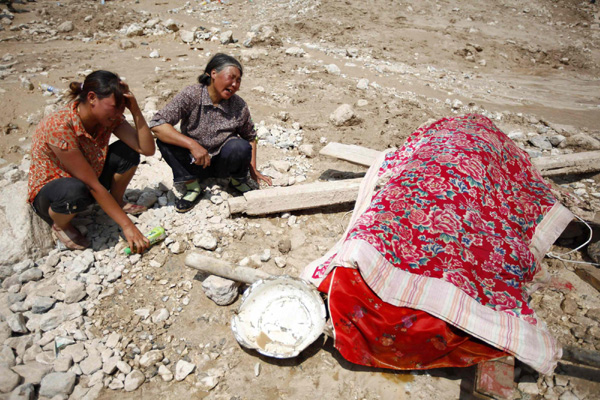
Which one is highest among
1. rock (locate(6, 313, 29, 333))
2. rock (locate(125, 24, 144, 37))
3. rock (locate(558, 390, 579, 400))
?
rock (locate(125, 24, 144, 37))

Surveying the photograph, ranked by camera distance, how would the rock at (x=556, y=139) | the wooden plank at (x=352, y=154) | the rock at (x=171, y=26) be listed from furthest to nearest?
the rock at (x=171, y=26) < the rock at (x=556, y=139) < the wooden plank at (x=352, y=154)

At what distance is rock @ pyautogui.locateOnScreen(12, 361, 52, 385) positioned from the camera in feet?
6.03

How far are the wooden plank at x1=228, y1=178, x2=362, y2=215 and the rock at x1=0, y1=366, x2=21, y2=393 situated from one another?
1645mm

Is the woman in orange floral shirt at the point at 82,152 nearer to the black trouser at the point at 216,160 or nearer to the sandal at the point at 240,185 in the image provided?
the black trouser at the point at 216,160

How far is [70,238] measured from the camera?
2525 millimetres

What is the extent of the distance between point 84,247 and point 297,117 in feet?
9.52

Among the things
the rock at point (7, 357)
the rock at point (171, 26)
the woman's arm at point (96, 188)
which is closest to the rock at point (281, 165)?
the woman's arm at point (96, 188)

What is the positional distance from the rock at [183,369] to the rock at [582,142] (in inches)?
191

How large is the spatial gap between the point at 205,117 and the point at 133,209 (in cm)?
97

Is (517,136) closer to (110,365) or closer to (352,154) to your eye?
(352,154)

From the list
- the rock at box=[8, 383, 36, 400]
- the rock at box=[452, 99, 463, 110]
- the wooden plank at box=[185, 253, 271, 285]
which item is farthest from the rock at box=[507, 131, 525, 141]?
the rock at box=[8, 383, 36, 400]

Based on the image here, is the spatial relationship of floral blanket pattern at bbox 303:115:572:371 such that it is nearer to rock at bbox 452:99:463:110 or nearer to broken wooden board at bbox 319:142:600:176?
broken wooden board at bbox 319:142:600:176

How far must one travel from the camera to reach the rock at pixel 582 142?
4223mm

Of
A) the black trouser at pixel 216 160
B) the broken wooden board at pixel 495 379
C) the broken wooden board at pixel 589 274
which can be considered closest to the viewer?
the broken wooden board at pixel 495 379
